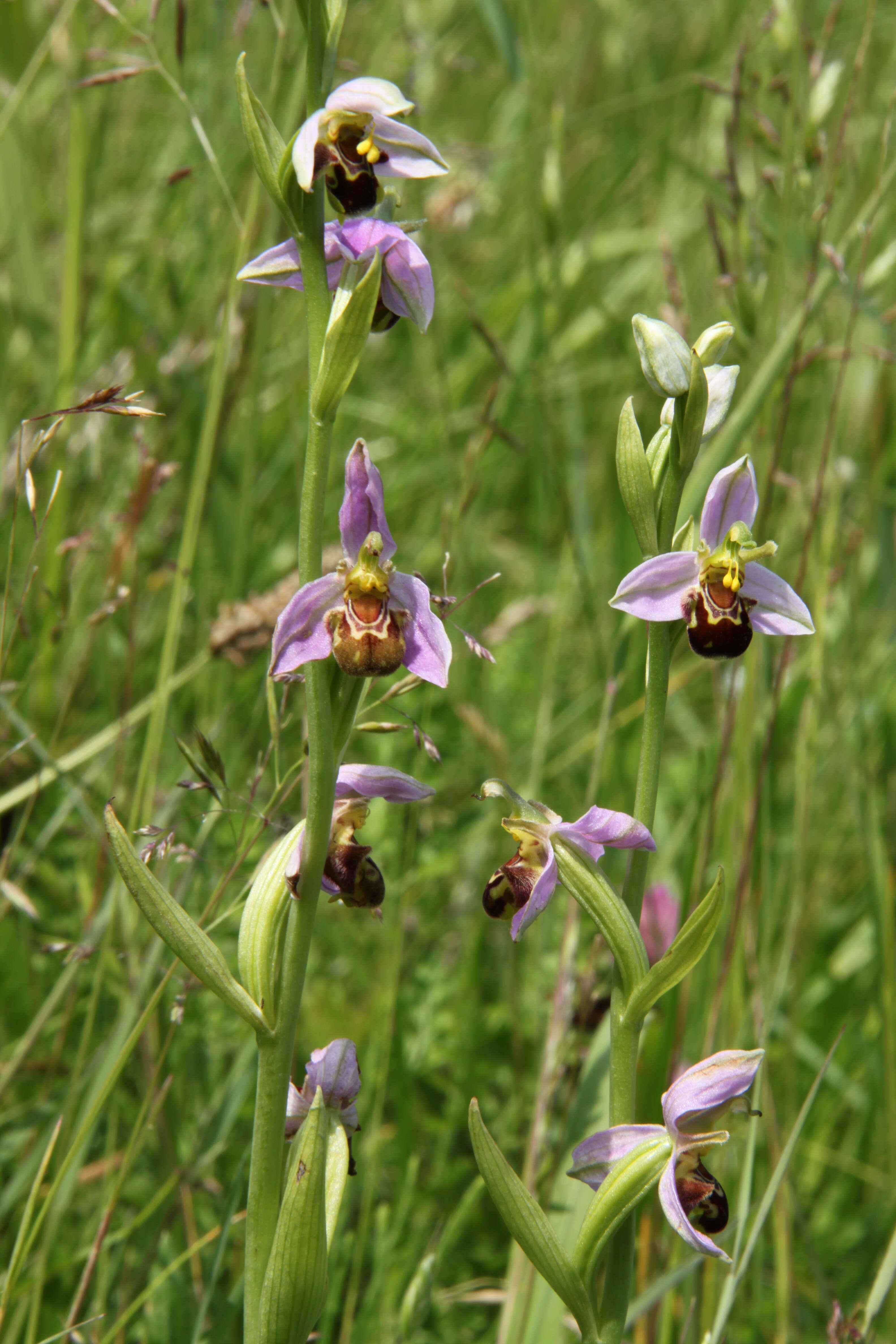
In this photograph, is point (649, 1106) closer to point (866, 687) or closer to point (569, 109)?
point (866, 687)

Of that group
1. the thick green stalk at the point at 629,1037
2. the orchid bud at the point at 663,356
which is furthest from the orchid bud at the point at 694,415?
the thick green stalk at the point at 629,1037

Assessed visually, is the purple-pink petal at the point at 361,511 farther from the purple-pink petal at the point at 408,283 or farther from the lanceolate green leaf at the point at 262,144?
the lanceolate green leaf at the point at 262,144

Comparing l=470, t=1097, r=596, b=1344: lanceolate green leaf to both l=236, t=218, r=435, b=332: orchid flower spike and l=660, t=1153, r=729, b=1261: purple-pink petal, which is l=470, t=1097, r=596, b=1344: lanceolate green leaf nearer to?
l=660, t=1153, r=729, b=1261: purple-pink petal

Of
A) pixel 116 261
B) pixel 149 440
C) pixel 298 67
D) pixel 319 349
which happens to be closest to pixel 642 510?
pixel 319 349

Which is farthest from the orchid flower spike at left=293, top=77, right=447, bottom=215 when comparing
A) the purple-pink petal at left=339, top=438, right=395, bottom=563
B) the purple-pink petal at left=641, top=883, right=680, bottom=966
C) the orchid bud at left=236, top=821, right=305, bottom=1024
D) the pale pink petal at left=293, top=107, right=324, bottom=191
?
the purple-pink petal at left=641, top=883, right=680, bottom=966

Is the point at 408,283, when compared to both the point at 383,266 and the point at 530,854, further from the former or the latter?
the point at 530,854

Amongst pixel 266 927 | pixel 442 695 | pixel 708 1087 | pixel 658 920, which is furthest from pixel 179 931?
pixel 442 695
